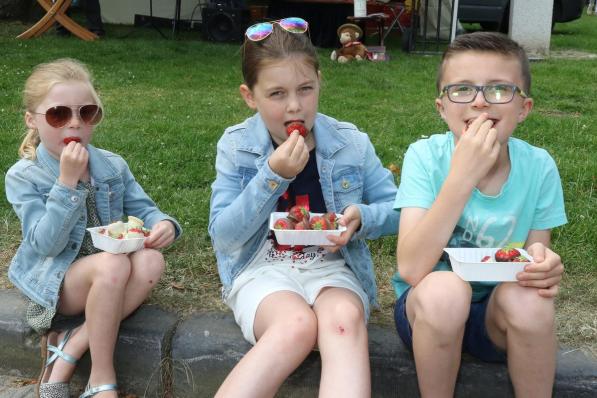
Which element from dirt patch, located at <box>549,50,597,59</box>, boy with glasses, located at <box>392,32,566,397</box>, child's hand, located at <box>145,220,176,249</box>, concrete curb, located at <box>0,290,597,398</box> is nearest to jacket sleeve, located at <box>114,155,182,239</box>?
child's hand, located at <box>145,220,176,249</box>

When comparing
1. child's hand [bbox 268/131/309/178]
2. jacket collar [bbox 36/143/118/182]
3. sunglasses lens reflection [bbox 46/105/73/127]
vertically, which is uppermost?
sunglasses lens reflection [bbox 46/105/73/127]

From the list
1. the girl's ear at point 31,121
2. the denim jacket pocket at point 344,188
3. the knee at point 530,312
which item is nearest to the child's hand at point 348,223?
the denim jacket pocket at point 344,188

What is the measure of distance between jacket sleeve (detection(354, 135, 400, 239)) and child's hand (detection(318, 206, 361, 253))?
0.02 m

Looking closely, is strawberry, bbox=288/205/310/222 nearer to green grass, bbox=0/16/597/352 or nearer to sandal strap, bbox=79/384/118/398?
green grass, bbox=0/16/597/352

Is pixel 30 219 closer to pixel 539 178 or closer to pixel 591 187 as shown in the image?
pixel 539 178

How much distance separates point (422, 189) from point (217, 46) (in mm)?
8782

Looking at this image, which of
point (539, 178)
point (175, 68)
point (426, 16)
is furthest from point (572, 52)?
point (539, 178)

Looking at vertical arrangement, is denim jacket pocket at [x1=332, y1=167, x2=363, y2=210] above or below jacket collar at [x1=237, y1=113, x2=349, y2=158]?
below

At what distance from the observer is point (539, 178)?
8.14 feet

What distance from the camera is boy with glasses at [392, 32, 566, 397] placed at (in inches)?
86.8

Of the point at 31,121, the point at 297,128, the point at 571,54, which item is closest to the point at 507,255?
the point at 297,128

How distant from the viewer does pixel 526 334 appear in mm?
2189

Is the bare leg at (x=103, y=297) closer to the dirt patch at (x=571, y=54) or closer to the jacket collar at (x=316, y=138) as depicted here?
the jacket collar at (x=316, y=138)

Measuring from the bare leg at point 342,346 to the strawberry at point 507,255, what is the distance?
0.49 meters
